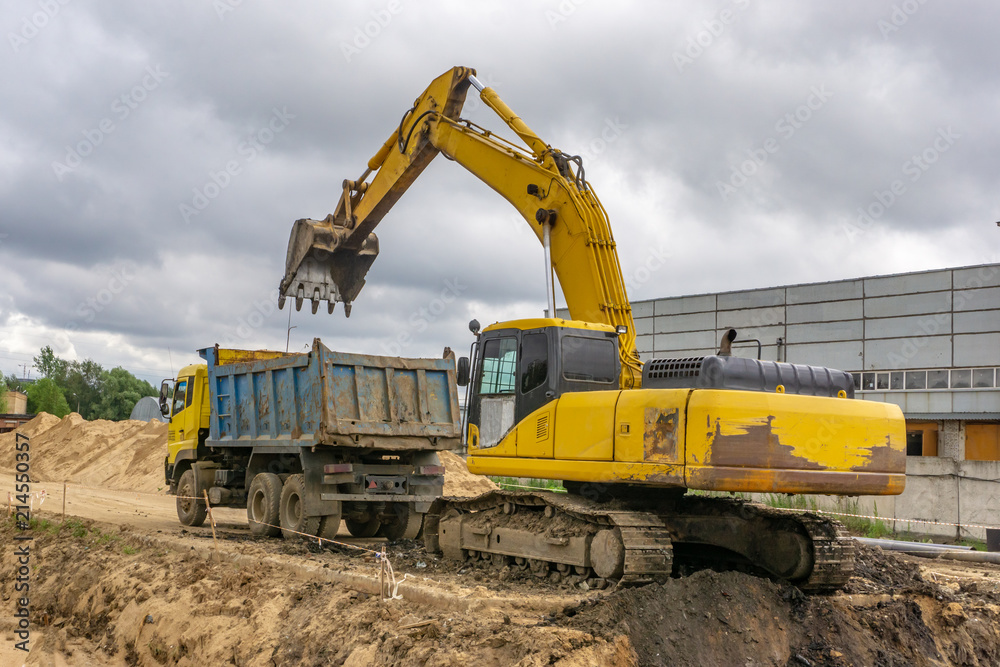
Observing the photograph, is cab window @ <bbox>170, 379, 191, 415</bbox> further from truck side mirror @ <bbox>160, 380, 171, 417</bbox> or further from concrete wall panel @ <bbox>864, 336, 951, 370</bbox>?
concrete wall panel @ <bbox>864, 336, 951, 370</bbox>

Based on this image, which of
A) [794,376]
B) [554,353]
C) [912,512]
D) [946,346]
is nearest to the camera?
[794,376]

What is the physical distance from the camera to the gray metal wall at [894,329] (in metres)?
28.0

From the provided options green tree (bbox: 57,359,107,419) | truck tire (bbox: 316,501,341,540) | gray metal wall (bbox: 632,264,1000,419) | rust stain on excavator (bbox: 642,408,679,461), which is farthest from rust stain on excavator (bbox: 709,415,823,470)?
green tree (bbox: 57,359,107,419)

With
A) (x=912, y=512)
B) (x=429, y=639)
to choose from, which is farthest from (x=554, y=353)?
(x=912, y=512)

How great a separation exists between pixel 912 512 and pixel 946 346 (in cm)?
1302

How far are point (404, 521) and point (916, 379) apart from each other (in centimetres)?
2236

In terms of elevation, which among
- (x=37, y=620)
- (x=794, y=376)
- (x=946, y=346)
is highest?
(x=946, y=346)

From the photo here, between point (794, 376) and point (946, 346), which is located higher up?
point (946, 346)

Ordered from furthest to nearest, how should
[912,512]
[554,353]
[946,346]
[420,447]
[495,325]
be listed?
[946,346], [912,512], [420,447], [495,325], [554,353]

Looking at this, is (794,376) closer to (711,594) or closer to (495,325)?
(711,594)

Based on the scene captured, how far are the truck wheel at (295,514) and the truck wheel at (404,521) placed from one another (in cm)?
142

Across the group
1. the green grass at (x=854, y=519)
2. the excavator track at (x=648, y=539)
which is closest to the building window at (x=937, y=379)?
the green grass at (x=854, y=519)

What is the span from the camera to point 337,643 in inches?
318

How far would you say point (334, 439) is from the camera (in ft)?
39.7
